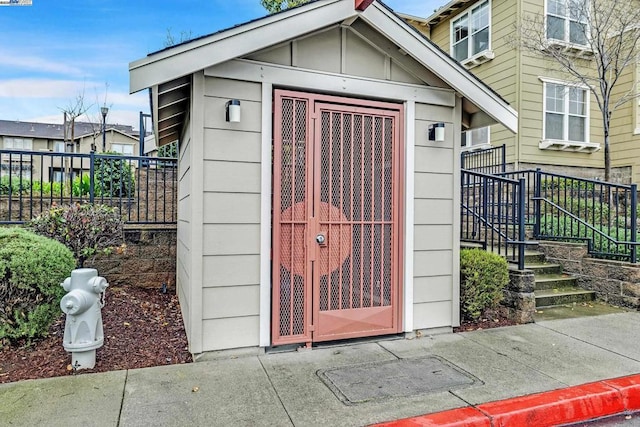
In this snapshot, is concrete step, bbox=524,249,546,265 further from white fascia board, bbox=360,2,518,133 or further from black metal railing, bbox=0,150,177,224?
black metal railing, bbox=0,150,177,224

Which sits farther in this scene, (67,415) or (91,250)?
(91,250)

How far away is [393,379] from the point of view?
10.5 feet

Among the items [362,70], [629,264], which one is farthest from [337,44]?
[629,264]

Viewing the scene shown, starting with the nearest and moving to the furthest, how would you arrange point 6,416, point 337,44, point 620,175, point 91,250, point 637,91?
1. point 6,416
2. point 337,44
3. point 91,250
4. point 637,91
5. point 620,175

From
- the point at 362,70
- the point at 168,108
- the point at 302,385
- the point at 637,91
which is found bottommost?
the point at 302,385

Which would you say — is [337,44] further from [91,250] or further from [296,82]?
[91,250]

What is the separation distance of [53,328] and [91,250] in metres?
0.96

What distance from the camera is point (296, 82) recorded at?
149 inches

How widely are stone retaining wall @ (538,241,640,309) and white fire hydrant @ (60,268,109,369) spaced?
606 centimetres

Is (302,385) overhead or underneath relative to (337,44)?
underneath

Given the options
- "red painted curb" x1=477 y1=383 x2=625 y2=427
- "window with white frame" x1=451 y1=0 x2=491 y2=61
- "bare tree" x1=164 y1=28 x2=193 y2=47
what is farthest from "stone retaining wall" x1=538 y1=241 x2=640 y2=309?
"bare tree" x1=164 y1=28 x2=193 y2=47

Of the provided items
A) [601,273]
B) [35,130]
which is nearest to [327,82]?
[601,273]

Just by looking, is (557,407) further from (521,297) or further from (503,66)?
(503,66)

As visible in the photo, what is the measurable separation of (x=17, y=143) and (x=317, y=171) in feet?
123
